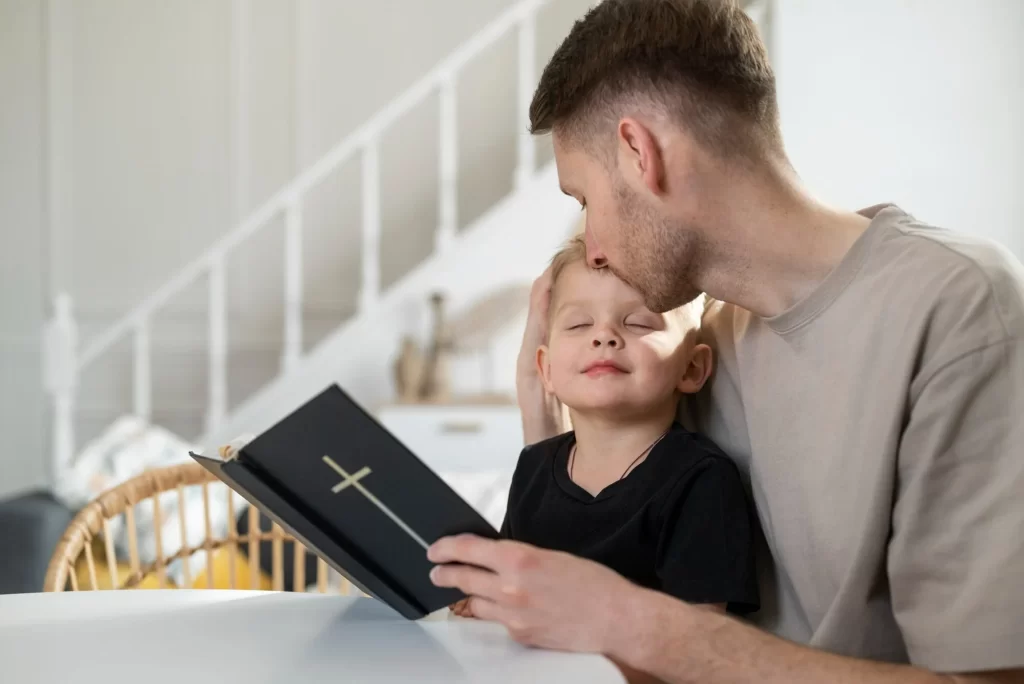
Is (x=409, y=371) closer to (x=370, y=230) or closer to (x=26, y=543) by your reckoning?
(x=370, y=230)

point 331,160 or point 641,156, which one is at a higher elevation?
point 331,160

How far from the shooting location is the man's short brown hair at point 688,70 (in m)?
1.10

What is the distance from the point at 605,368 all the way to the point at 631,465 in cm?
12

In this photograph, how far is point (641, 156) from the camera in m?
1.10

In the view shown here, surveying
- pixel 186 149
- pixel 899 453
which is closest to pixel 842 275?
pixel 899 453

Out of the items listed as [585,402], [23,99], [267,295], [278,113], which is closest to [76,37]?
[23,99]

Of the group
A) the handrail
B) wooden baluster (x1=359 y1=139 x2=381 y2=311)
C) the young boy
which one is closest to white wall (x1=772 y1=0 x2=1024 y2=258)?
the handrail

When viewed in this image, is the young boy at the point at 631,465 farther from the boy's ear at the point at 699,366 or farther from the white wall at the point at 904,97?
the white wall at the point at 904,97

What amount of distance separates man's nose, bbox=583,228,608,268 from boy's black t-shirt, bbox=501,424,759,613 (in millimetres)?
214

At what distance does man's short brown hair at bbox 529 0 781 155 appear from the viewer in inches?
43.3

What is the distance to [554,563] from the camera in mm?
882

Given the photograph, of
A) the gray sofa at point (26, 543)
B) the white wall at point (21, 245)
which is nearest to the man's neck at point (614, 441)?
the gray sofa at point (26, 543)

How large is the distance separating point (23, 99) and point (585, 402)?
4582 mm

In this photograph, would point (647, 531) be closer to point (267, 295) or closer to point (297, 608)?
point (297, 608)
